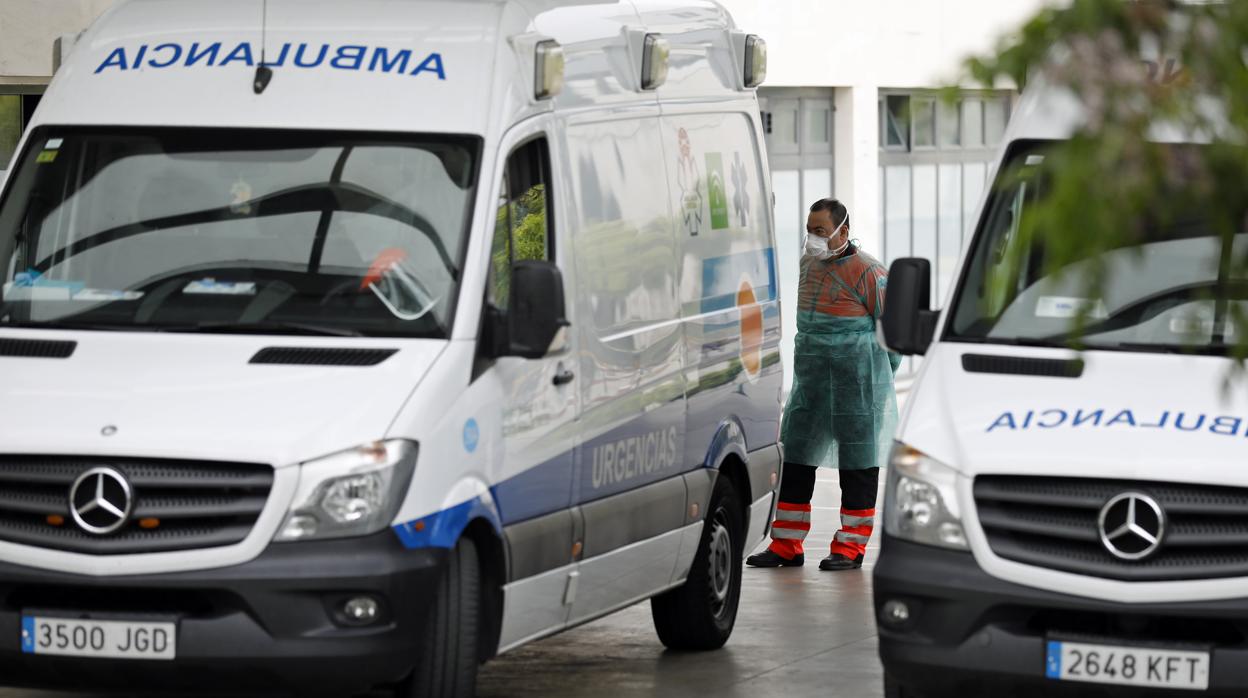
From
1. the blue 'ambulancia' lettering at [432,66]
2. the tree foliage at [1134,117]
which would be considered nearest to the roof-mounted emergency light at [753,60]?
the blue 'ambulancia' lettering at [432,66]

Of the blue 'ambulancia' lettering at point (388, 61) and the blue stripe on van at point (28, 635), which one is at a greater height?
the blue 'ambulancia' lettering at point (388, 61)

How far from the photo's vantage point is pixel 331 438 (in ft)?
22.8

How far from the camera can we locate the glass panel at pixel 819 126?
2670 centimetres

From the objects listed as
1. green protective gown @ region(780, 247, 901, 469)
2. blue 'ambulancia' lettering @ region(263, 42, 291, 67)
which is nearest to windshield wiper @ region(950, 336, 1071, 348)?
blue 'ambulancia' lettering @ region(263, 42, 291, 67)

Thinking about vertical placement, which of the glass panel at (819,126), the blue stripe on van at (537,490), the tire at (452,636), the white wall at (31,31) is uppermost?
the white wall at (31,31)

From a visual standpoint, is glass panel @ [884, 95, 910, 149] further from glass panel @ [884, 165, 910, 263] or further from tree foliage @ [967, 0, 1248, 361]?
tree foliage @ [967, 0, 1248, 361]

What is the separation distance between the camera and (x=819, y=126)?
2698 cm

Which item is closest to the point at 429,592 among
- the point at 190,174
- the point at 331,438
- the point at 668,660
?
the point at 331,438

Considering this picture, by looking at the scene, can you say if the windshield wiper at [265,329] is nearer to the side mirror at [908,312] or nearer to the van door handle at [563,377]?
the van door handle at [563,377]

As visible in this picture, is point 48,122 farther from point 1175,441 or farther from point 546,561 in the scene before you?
point 1175,441

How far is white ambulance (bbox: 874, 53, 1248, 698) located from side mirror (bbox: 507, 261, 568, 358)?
43.9 inches

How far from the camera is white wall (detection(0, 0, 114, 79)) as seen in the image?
15633 mm

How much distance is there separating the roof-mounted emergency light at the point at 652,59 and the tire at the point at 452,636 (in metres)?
2.52

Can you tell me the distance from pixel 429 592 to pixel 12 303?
1.77 m
